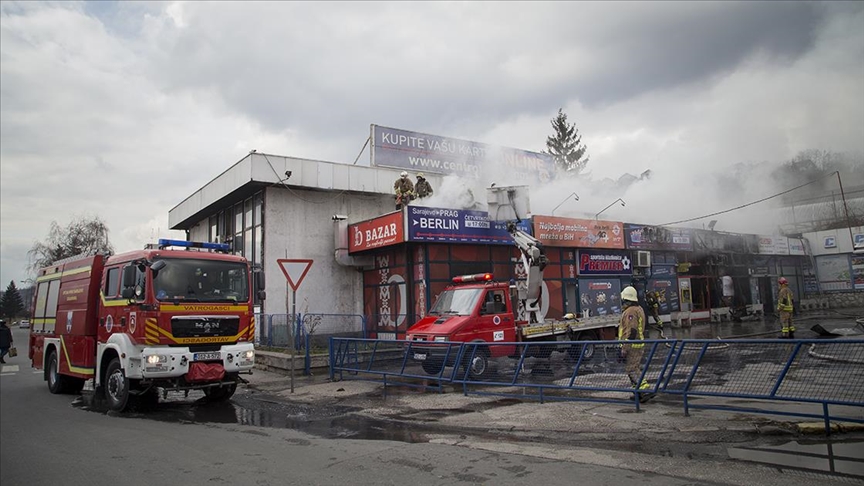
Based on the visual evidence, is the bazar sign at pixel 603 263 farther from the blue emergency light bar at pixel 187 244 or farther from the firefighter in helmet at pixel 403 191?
the blue emergency light bar at pixel 187 244

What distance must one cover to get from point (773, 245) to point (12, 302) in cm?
9411

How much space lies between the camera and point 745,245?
2795 cm

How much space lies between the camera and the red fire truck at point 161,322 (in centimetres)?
909

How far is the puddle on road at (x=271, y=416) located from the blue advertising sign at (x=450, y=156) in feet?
49.4

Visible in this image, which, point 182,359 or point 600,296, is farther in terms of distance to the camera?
point 600,296

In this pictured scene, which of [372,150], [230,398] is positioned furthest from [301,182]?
[230,398]

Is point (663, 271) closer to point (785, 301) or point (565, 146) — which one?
point (785, 301)

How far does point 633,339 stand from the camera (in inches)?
351

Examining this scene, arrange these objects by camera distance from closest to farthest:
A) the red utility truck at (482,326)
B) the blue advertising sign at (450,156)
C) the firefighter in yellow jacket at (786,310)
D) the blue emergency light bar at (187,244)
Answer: the blue emergency light bar at (187,244) < the red utility truck at (482,326) < the firefighter in yellow jacket at (786,310) < the blue advertising sign at (450,156)

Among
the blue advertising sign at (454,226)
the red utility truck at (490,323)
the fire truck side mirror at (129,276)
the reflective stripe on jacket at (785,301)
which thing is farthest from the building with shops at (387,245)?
the reflective stripe on jacket at (785,301)

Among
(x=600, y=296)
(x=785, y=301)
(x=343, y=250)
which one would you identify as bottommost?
(x=785, y=301)

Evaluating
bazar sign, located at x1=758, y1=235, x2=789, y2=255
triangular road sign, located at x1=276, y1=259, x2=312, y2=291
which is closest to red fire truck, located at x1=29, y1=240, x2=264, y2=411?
triangular road sign, located at x1=276, y1=259, x2=312, y2=291

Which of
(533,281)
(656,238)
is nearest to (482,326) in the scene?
(533,281)

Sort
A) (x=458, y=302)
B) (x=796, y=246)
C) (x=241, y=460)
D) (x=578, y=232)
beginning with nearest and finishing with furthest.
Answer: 1. (x=241, y=460)
2. (x=458, y=302)
3. (x=578, y=232)
4. (x=796, y=246)
